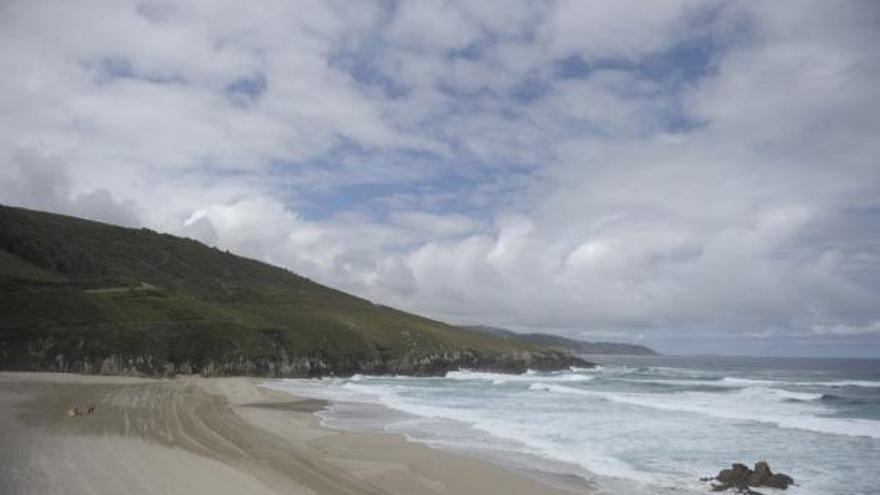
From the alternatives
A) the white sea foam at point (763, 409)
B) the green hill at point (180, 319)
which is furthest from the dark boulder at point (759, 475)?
the green hill at point (180, 319)

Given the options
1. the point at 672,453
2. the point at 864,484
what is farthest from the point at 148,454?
the point at 864,484

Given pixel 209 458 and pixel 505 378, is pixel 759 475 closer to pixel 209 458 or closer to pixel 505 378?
pixel 209 458

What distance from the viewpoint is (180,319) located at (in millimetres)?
73438

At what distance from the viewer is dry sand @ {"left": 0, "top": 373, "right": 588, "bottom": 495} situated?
13633 mm

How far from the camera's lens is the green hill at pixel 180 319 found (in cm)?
6038

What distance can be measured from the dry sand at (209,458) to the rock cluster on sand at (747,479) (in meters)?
4.79

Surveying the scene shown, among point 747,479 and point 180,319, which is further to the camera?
point 180,319

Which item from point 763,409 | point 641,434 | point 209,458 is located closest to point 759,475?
point 641,434

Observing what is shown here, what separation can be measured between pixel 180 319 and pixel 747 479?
66.9 meters

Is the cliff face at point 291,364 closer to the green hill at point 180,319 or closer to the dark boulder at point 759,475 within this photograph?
the green hill at point 180,319

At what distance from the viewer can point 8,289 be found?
219ft

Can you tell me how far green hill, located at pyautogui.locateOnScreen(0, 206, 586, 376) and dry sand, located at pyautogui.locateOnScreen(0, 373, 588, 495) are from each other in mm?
34094

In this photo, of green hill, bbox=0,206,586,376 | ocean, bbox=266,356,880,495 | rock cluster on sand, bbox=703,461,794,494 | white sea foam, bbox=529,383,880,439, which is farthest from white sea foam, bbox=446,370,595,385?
rock cluster on sand, bbox=703,461,794,494

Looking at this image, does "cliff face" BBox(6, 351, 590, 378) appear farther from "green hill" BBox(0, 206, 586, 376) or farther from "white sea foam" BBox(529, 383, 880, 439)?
"white sea foam" BBox(529, 383, 880, 439)
